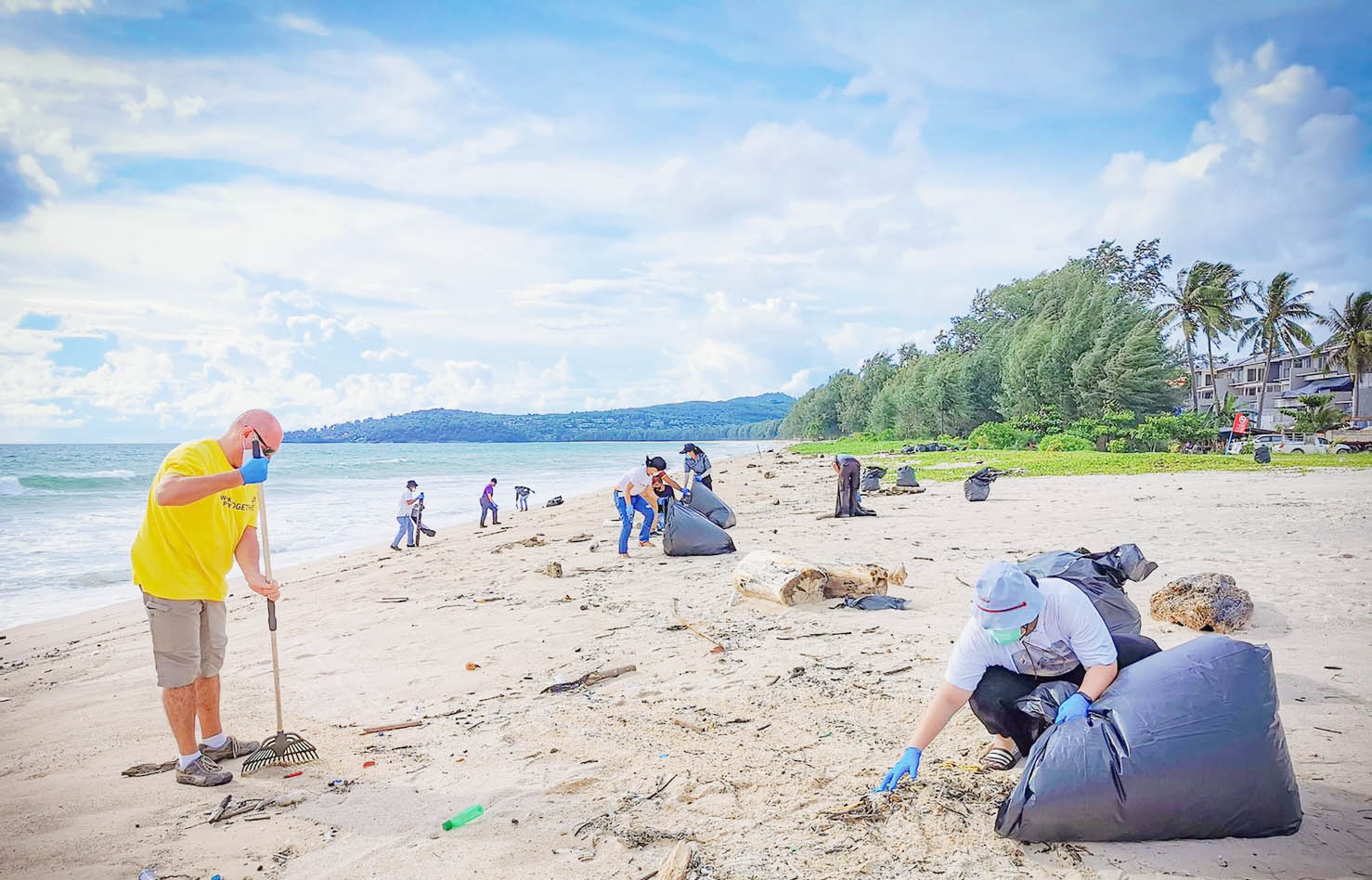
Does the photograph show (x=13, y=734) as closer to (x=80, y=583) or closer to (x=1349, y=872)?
(x=1349, y=872)

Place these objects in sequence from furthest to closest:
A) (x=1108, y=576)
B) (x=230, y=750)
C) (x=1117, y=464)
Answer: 1. (x=1117, y=464)
2. (x=1108, y=576)
3. (x=230, y=750)

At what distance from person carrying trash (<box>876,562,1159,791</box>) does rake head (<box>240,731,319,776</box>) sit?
3.03 m

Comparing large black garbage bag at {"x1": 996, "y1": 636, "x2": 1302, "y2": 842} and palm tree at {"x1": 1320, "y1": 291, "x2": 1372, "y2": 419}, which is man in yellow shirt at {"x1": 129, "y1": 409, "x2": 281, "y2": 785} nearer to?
large black garbage bag at {"x1": 996, "y1": 636, "x2": 1302, "y2": 842}

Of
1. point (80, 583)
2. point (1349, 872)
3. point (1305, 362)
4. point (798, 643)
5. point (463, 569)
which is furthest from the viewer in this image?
point (1305, 362)

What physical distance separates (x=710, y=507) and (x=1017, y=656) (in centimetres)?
845

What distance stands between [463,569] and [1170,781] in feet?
28.7

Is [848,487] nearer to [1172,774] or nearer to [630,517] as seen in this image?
[630,517]

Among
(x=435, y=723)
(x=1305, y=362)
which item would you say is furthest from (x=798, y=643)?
(x=1305, y=362)

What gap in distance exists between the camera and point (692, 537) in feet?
31.3

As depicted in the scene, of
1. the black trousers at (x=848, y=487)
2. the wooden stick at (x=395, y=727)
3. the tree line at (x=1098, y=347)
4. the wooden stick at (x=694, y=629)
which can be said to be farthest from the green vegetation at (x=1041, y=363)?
the wooden stick at (x=395, y=727)

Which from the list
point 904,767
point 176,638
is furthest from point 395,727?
point 904,767

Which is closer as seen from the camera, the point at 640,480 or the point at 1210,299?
the point at 640,480

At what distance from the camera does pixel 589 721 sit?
14.4ft

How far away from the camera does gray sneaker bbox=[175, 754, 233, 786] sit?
375cm
